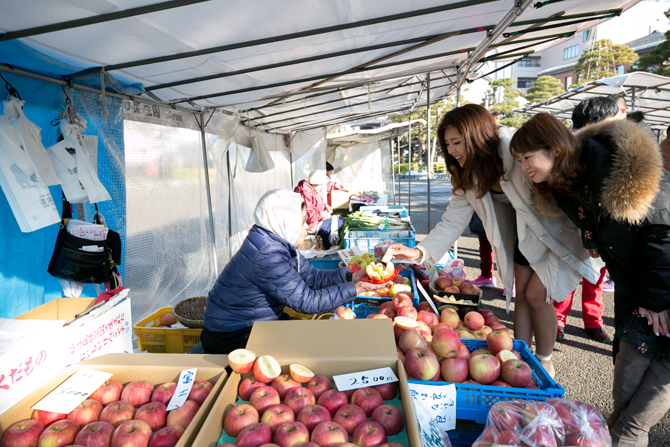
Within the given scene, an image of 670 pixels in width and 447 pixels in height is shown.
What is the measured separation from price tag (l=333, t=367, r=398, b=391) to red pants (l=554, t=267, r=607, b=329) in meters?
3.19

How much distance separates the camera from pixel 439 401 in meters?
1.51

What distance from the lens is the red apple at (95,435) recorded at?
3.92 feet

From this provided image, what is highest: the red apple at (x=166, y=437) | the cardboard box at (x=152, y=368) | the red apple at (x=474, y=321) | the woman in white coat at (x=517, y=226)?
the woman in white coat at (x=517, y=226)

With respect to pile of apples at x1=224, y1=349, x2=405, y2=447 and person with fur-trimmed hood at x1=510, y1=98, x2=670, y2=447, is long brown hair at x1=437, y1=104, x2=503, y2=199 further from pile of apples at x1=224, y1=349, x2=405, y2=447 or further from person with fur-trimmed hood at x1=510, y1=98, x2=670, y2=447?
pile of apples at x1=224, y1=349, x2=405, y2=447

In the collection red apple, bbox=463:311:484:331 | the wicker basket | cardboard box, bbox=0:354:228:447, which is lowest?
the wicker basket

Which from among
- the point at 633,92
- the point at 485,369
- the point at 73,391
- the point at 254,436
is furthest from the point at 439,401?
the point at 633,92

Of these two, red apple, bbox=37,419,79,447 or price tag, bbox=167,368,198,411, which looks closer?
red apple, bbox=37,419,79,447

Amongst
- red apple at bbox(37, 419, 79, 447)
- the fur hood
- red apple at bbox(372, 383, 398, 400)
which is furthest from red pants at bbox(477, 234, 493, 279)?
red apple at bbox(37, 419, 79, 447)

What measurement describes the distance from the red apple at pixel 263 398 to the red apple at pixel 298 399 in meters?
0.04

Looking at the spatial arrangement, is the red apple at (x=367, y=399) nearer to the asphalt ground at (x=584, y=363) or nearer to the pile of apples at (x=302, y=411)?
the pile of apples at (x=302, y=411)

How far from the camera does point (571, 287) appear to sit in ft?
7.75

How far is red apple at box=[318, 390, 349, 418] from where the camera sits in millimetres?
1383

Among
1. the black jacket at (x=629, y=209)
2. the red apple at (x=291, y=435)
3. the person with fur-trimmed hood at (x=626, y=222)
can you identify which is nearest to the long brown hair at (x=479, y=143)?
the person with fur-trimmed hood at (x=626, y=222)

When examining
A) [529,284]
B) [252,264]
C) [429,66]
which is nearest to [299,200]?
[252,264]
